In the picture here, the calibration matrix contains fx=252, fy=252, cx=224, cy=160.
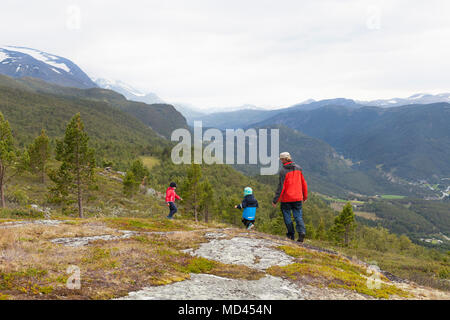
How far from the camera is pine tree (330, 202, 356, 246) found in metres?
48.1

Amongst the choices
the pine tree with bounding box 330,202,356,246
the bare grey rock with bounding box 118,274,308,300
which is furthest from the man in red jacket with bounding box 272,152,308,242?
the pine tree with bounding box 330,202,356,246

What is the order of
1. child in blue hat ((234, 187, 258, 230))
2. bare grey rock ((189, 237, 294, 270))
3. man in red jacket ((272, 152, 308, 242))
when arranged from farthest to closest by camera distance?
child in blue hat ((234, 187, 258, 230)) → man in red jacket ((272, 152, 308, 242)) → bare grey rock ((189, 237, 294, 270))

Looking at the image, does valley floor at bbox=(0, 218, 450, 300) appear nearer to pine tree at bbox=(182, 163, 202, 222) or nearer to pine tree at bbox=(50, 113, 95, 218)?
pine tree at bbox=(50, 113, 95, 218)

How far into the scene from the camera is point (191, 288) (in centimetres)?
702

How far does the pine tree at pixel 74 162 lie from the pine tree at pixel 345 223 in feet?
144

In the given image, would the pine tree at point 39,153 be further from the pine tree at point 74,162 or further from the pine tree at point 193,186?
the pine tree at point 193,186

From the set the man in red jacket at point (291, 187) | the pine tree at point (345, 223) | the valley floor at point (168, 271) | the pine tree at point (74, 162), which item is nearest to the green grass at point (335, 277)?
the valley floor at point (168, 271)

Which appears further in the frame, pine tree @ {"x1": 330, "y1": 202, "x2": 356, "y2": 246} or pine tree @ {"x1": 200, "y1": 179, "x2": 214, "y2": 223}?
pine tree @ {"x1": 200, "y1": 179, "x2": 214, "y2": 223}

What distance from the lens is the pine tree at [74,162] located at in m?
30.2

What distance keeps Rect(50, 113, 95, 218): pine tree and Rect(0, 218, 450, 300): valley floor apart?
20.2 m

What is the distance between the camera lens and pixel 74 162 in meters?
30.8
